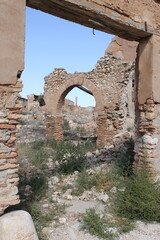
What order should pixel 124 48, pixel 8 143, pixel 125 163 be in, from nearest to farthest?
pixel 8 143 < pixel 125 163 < pixel 124 48

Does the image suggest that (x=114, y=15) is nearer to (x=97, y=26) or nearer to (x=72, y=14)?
(x=97, y=26)

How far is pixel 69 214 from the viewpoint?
12.8 feet

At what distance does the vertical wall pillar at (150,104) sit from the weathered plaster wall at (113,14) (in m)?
0.35

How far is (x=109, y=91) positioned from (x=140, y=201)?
824 cm

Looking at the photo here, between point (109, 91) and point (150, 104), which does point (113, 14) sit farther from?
point (109, 91)

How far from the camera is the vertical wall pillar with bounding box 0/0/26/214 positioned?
116 inches

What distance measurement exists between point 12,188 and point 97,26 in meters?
3.29

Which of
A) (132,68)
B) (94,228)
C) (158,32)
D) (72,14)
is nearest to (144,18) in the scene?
(158,32)

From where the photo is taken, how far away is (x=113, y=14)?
4.13 m

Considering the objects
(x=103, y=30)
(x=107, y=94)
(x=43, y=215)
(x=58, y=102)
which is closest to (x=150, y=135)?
(x=103, y=30)

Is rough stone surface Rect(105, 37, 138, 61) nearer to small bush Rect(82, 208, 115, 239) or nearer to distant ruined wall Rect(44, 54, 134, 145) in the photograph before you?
distant ruined wall Rect(44, 54, 134, 145)

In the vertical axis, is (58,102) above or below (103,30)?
below

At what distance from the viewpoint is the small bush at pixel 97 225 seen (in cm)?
321

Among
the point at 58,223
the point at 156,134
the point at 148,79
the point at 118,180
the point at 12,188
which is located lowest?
the point at 58,223
